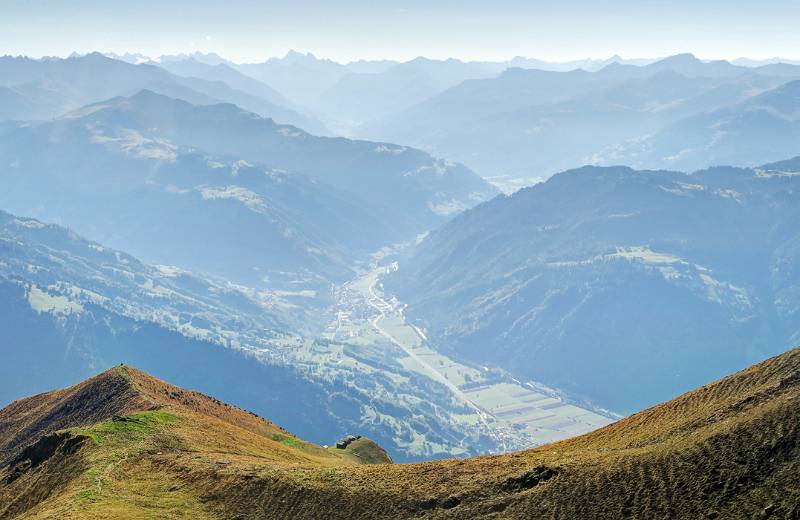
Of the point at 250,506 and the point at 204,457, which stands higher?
the point at 204,457

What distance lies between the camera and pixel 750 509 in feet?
163

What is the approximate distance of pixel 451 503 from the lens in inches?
2446

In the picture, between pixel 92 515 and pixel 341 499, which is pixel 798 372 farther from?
pixel 92 515

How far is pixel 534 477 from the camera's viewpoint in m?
61.7

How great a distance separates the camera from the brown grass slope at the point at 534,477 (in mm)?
53594

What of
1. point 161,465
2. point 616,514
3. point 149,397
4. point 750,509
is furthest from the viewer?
point 149,397

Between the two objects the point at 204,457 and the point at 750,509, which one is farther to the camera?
the point at 204,457

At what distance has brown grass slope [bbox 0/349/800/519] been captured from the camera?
176 feet

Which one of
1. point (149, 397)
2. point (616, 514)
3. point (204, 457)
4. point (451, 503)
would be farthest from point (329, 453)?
point (616, 514)

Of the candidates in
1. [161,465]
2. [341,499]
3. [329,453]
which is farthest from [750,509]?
[329,453]

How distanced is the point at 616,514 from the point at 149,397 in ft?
242

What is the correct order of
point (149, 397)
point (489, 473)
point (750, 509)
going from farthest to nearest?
point (149, 397) < point (489, 473) < point (750, 509)

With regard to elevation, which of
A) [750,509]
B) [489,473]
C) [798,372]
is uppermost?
[798,372]

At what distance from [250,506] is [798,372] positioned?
46334 mm
